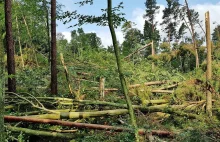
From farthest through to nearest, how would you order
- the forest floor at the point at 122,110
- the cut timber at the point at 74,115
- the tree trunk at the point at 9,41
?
1. the tree trunk at the point at 9,41
2. the cut timber at the point at 74,115
3. the forest floor at the point at 122,110

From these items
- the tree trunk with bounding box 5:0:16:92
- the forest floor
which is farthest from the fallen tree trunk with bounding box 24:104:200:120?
the tree trunk with bounding box 5:0:16:92

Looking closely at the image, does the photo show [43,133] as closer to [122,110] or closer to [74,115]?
[74,115]

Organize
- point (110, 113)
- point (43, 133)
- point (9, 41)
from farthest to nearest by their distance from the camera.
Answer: point (9, 41), point (110, 113), point (43, 133)

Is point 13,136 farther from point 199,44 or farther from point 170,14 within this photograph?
point 170,14

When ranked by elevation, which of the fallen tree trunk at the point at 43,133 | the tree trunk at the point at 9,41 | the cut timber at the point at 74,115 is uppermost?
the tree trunk at the point at 9,41

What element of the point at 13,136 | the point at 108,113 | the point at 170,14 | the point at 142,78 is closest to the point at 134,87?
the point at 142,78

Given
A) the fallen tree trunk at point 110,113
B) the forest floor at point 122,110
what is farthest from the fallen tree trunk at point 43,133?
the fallen tree trunk at point 110,113

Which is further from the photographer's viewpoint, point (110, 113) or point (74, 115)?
point (110, 113)

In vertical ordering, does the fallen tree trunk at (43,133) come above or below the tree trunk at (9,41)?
below

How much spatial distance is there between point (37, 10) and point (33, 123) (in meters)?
9.99

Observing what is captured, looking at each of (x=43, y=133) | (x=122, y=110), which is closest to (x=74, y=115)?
(x=43, y=133)

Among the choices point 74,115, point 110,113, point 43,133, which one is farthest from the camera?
point 110,113

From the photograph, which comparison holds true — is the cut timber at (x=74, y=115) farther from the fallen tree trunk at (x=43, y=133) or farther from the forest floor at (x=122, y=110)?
the fallen tree trunk at (x=43, y=133)

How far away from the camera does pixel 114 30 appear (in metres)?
4.92
